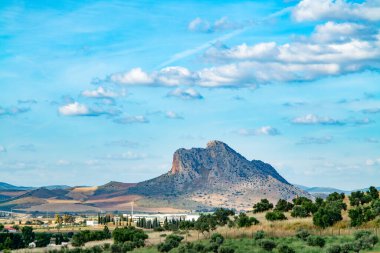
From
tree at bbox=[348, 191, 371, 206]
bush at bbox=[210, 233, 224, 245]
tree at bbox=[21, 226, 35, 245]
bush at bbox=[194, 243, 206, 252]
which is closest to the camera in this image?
bush at bbox=[194, 243, 206, 252]

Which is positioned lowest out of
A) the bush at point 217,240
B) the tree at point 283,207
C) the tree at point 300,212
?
the bush at point 217,240

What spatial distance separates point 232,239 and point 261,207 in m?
46.4

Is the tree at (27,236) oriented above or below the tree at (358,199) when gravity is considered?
below

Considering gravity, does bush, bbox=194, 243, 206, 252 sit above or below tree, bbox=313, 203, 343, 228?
below

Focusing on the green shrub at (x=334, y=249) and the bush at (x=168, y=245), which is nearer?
the green shrub at (x=334, y=249)

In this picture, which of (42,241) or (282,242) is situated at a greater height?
(42,241)

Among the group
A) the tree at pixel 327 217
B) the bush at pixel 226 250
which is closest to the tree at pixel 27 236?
the tree at pixel 327 217

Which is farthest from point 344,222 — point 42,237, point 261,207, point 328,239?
point 42,237

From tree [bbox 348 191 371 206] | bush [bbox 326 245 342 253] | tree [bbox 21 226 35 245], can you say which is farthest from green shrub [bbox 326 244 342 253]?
tree [bbox 21 226 35 245]

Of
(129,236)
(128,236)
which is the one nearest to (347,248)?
(129,236)

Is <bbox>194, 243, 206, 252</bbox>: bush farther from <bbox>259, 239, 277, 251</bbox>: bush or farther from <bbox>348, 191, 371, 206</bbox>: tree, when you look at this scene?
<bbox>348, 191, 371, 206</bbox>: tree

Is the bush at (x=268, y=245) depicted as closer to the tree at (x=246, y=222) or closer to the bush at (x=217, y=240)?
the bush at (x=217, y=240)

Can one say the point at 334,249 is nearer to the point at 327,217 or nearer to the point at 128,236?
the point at 327,217

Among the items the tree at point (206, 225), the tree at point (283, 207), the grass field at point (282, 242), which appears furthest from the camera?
the tree at point (283, 207)
